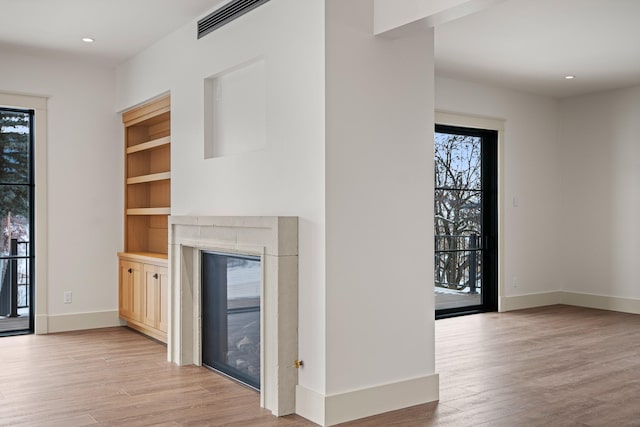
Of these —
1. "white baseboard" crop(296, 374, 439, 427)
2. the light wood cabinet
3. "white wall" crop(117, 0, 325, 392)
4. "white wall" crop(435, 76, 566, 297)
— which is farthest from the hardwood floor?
"white wall" crop(435, 76, 566, 297)

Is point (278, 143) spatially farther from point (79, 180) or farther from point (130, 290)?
point (79, 180)

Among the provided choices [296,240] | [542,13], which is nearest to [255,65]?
[296,240]

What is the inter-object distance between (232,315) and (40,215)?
9.29 ft

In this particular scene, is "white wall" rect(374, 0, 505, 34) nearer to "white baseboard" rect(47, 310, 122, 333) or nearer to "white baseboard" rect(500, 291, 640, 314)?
"white baseboard" rect(47, 310, 122, 333)

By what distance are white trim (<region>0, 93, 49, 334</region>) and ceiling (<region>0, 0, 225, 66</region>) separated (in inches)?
22.9

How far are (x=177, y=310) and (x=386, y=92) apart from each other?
7.92ft

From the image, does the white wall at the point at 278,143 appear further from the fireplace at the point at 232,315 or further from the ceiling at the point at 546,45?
the ceiling at the point at 546,45

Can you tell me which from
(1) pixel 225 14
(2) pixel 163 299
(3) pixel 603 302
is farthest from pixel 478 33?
(3) pixel 603 302

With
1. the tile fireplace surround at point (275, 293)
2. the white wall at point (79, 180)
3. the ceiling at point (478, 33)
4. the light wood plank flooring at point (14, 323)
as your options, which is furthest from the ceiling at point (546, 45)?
the light wood plank flooring at point (14, 323)

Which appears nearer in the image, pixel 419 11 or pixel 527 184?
pixel 419 11

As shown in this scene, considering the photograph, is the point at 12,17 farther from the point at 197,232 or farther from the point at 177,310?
the point at 177,310

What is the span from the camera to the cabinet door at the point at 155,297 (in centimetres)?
552

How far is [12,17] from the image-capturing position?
16.3 feet

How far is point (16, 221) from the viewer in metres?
6.17
